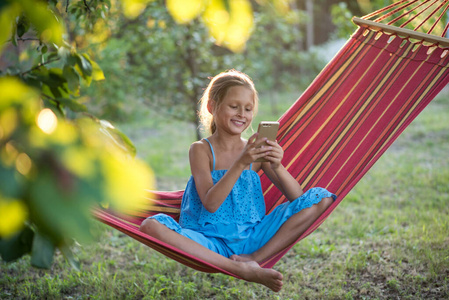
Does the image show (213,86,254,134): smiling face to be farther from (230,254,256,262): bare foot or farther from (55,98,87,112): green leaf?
Answer: (55,98,87,112): green leaf

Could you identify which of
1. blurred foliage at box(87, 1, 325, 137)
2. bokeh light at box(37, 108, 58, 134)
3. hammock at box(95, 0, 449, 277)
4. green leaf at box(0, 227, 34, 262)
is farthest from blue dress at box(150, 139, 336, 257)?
blurred foliage at box(87, 1, 325, 137)

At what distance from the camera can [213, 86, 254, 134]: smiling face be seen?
1.88 meters

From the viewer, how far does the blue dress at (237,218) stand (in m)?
1.78

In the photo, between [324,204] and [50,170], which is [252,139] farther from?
[50,170]

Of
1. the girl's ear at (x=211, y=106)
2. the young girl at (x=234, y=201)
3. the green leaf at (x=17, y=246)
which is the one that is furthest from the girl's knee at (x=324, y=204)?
the green leaf at (x=17, y=246)

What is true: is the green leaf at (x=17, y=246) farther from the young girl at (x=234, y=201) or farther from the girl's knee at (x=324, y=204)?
the girl's knee at (x=324, y=204)

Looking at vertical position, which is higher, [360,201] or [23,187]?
[360,201]

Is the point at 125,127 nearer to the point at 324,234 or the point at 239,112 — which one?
the point at 324,234

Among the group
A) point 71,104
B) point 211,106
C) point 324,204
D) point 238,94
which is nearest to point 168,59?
point 211,106

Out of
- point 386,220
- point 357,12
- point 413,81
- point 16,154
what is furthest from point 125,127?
point 16,154

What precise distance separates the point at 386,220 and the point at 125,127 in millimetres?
4165

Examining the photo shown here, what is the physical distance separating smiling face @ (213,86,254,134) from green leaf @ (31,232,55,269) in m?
1.41

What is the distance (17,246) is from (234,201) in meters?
1.36

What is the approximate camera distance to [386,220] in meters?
2.84
